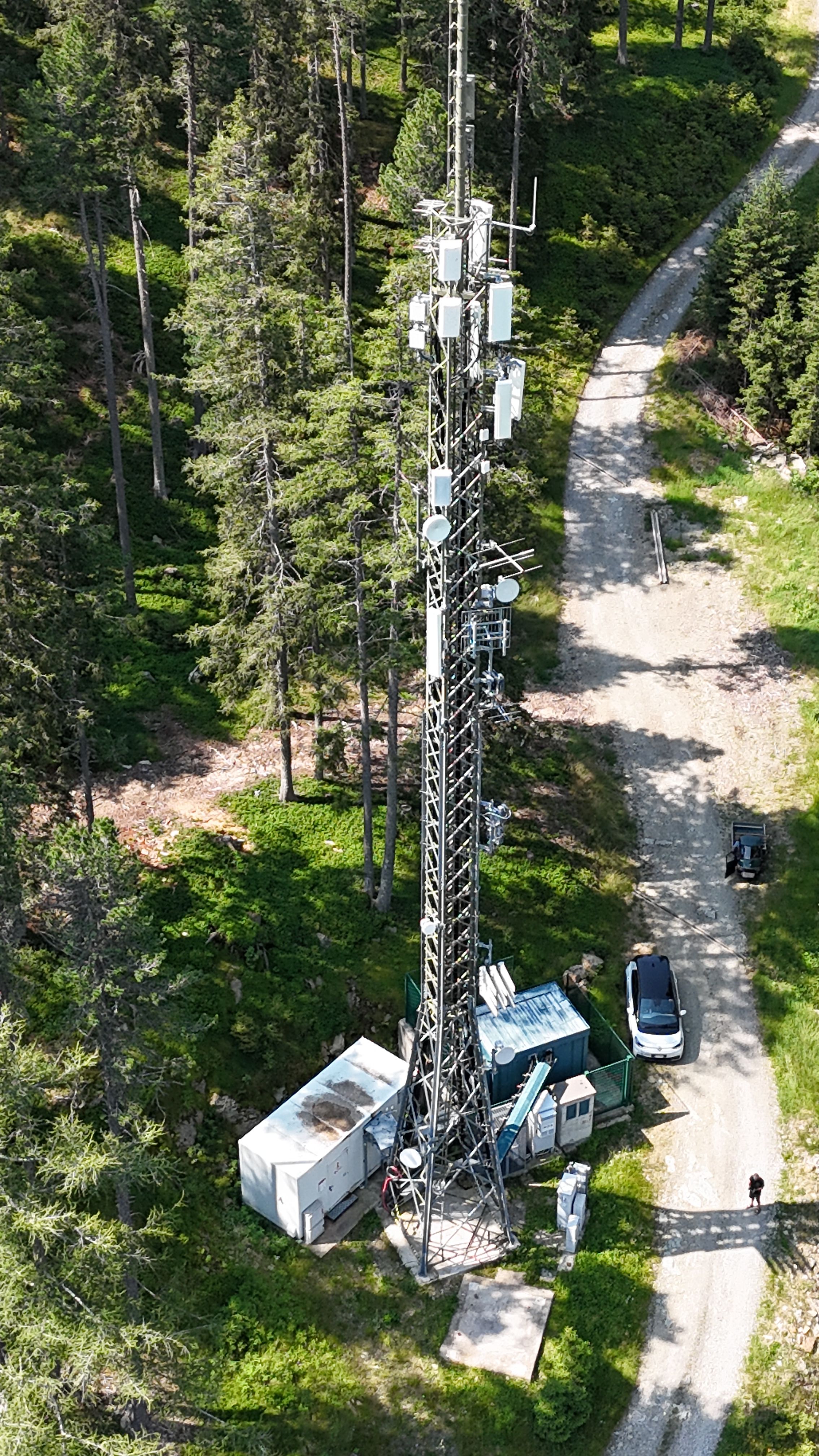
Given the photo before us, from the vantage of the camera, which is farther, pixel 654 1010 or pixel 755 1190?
pixel 654 1010

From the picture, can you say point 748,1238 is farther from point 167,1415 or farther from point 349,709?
point 349,709

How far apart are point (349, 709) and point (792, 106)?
49.8 m

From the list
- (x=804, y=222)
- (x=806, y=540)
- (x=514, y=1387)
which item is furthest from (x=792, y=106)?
(x=514, y=1387)

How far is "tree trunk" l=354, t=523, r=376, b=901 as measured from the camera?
2894 cm

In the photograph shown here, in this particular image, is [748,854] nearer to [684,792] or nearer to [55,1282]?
[684,792]

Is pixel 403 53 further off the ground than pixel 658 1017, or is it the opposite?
pixel 403 53

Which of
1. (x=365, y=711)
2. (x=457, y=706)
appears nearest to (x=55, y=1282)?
(x=457, y=706)

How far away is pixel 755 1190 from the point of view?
2662cm

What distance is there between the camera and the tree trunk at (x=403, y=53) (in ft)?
202

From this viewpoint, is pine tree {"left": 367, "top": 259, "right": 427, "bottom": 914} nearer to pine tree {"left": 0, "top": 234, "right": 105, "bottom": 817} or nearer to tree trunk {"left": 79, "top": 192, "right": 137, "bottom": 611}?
pine tree {"left": 0, "top": 234, "right": 105, "bottom": 817}

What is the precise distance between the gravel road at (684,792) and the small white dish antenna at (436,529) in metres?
15.0

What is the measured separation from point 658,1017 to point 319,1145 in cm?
873

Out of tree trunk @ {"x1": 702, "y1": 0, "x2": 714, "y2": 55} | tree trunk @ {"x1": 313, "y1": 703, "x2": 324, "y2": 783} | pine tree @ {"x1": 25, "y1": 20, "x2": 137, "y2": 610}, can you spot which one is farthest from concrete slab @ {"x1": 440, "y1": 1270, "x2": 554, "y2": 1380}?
tree trunk @ {"x1": 702, "y1": 0, "x2": 714, "y2": 55}

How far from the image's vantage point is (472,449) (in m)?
21.7
